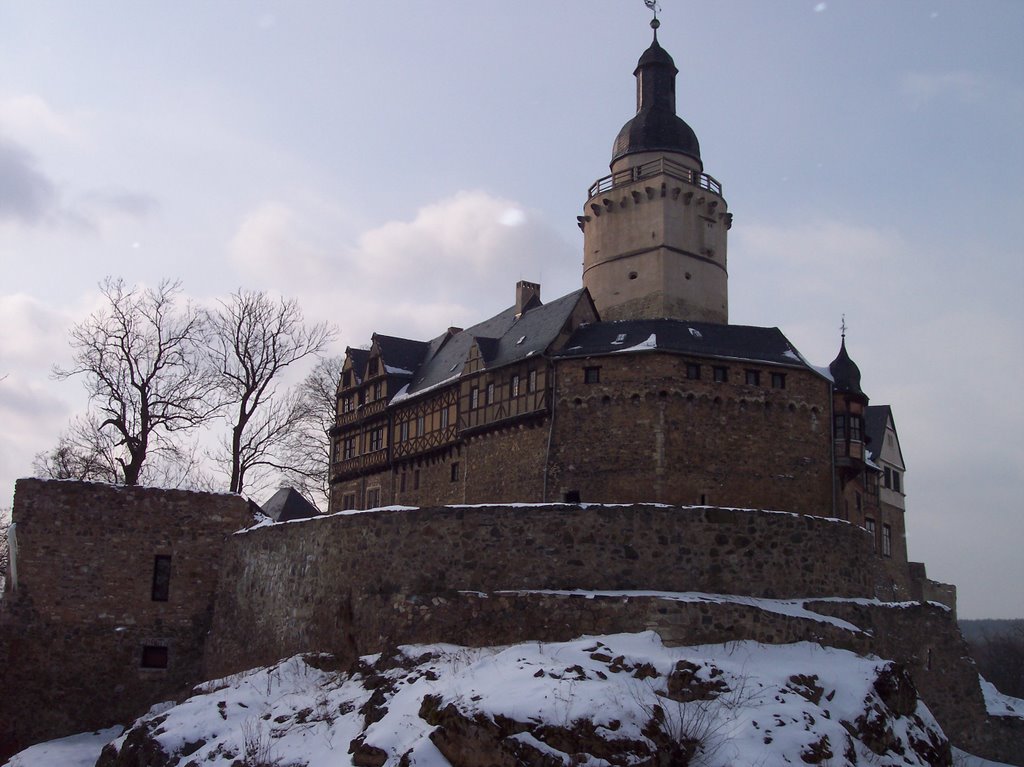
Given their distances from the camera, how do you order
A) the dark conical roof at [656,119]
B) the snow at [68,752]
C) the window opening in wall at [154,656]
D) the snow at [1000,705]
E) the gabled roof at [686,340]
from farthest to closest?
the dark conical roof at [656,119], the gabled roof at [686,340], the snow at [1000,705], the window opening in wall at [154,656], the snow at [68,752]

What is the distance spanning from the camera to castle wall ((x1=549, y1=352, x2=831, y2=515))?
3394cm

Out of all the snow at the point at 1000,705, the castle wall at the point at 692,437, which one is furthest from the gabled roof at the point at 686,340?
the snow at the point at 1000,705

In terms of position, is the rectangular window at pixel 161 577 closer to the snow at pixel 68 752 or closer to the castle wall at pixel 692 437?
the snow at pixel 68 752

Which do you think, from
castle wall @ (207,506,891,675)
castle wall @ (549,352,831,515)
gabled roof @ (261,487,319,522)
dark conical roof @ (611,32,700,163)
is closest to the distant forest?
castle wall @ (549,352,831,515)

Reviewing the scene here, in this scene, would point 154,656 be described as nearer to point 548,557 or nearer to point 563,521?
point 548,557

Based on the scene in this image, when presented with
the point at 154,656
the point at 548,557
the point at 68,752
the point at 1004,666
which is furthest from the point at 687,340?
the point at 1004,666

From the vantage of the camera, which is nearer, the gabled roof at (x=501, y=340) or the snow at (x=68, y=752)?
the snow at (x=68, y=752)

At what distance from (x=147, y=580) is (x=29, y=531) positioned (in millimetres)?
3172

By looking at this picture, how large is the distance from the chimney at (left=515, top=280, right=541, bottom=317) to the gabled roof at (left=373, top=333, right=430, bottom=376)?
5.96 m

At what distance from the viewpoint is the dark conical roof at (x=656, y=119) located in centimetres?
4372

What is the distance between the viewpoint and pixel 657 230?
41.8 meters

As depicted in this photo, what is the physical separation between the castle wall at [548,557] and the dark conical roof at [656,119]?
23.3m

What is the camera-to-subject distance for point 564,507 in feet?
72.1

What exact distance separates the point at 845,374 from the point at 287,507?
66.6ft
